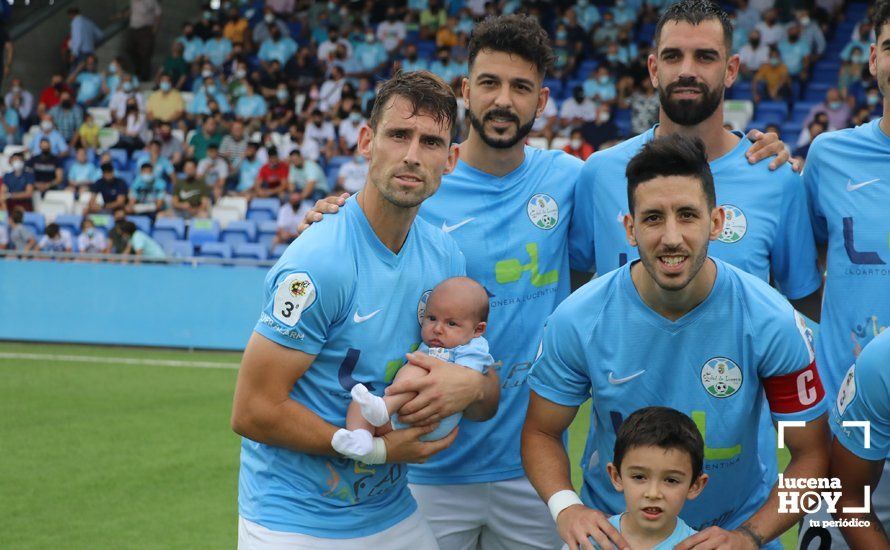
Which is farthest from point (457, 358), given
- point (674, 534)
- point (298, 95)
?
point (298, 95)

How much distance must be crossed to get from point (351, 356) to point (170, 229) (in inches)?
592

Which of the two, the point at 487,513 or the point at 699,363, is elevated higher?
the point at 699,363

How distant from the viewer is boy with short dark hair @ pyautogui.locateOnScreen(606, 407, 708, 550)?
339 centimetres

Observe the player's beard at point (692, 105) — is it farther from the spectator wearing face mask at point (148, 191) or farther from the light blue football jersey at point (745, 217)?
the spectator wearing face mask at point (148, 191)

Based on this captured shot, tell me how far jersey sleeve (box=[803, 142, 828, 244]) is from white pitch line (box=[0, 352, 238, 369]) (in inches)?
390

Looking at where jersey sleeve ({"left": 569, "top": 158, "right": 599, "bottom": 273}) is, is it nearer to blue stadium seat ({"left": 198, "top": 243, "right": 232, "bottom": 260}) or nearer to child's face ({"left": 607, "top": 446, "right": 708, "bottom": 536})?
child's face ({"left": 607, "top": 446, "right": 708, "bottom": 536})

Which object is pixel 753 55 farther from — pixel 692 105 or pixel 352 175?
pixel 692 105

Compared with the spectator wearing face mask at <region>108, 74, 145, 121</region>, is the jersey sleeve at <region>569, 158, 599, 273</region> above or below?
above

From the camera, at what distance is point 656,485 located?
3.39 metres

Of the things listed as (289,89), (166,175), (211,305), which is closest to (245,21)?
(289,89)

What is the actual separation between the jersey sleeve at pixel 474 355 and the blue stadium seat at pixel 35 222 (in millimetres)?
16541

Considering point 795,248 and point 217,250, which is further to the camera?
point 217,250

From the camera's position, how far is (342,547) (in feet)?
12.1

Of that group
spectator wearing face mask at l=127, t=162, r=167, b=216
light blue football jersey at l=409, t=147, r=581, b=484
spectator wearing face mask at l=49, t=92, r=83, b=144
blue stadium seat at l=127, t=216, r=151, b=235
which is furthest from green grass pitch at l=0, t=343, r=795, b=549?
spectator wearing face mask at l=49, t=92, r=83, b=144
